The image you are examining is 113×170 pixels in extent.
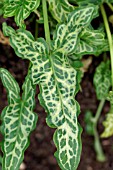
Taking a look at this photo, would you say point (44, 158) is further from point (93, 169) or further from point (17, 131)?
→ point (17, 131)

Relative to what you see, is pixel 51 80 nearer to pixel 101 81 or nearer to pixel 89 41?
pixel 89 41

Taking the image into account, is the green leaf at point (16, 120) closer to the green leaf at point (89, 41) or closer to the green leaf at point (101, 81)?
the green leaf at point (89, 41)

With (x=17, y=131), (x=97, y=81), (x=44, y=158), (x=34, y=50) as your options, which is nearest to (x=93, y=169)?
(x=44, y=158)

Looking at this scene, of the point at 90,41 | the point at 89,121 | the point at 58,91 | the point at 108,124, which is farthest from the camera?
the point at 89,121

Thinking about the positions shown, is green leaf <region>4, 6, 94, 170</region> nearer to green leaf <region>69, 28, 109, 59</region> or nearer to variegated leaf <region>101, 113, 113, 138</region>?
green leaf <region>69, 28, 109, 59</region>

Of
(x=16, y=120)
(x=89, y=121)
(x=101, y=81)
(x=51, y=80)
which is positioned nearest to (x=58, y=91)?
(x=51, y=80)
